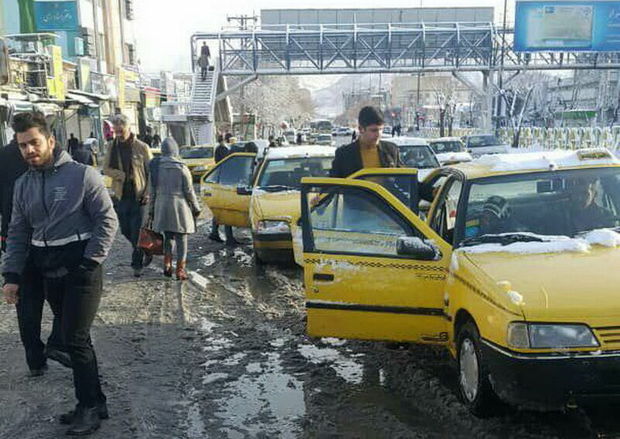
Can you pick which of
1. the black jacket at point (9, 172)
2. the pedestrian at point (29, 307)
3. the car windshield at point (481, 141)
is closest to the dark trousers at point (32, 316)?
the pedestrian at point (29, 307)

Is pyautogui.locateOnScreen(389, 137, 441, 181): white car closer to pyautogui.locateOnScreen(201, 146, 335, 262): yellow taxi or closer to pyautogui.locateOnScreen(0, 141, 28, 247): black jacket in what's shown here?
pyautogui.locateOnScreen(201, 146, 335, 262): yellow taxi

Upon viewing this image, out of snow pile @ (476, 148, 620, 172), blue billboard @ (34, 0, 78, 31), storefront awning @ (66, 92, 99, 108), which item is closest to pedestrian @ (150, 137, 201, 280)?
snow pile @ (476, 148, 620, 172)

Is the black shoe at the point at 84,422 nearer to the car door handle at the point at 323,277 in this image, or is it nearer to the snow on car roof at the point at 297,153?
the car door handle at the point at 323,277

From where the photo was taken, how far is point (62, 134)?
84.0 ft

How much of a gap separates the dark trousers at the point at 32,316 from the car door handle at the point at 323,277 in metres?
1.78

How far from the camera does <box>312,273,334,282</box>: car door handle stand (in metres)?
4.36

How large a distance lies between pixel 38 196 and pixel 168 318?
9.18ft

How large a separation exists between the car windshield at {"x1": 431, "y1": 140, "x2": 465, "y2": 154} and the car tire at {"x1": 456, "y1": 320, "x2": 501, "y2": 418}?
57.2 ft

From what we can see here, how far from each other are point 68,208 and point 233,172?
7.15 meters

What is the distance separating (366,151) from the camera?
5844mm

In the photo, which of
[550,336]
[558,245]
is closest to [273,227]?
[558,245]

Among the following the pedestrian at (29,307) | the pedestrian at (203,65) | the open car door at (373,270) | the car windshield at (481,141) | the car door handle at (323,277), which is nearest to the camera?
the open car door at (373,270)

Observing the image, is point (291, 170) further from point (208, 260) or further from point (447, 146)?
point (447, 146)

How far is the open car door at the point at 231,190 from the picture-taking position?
32.0 ft
